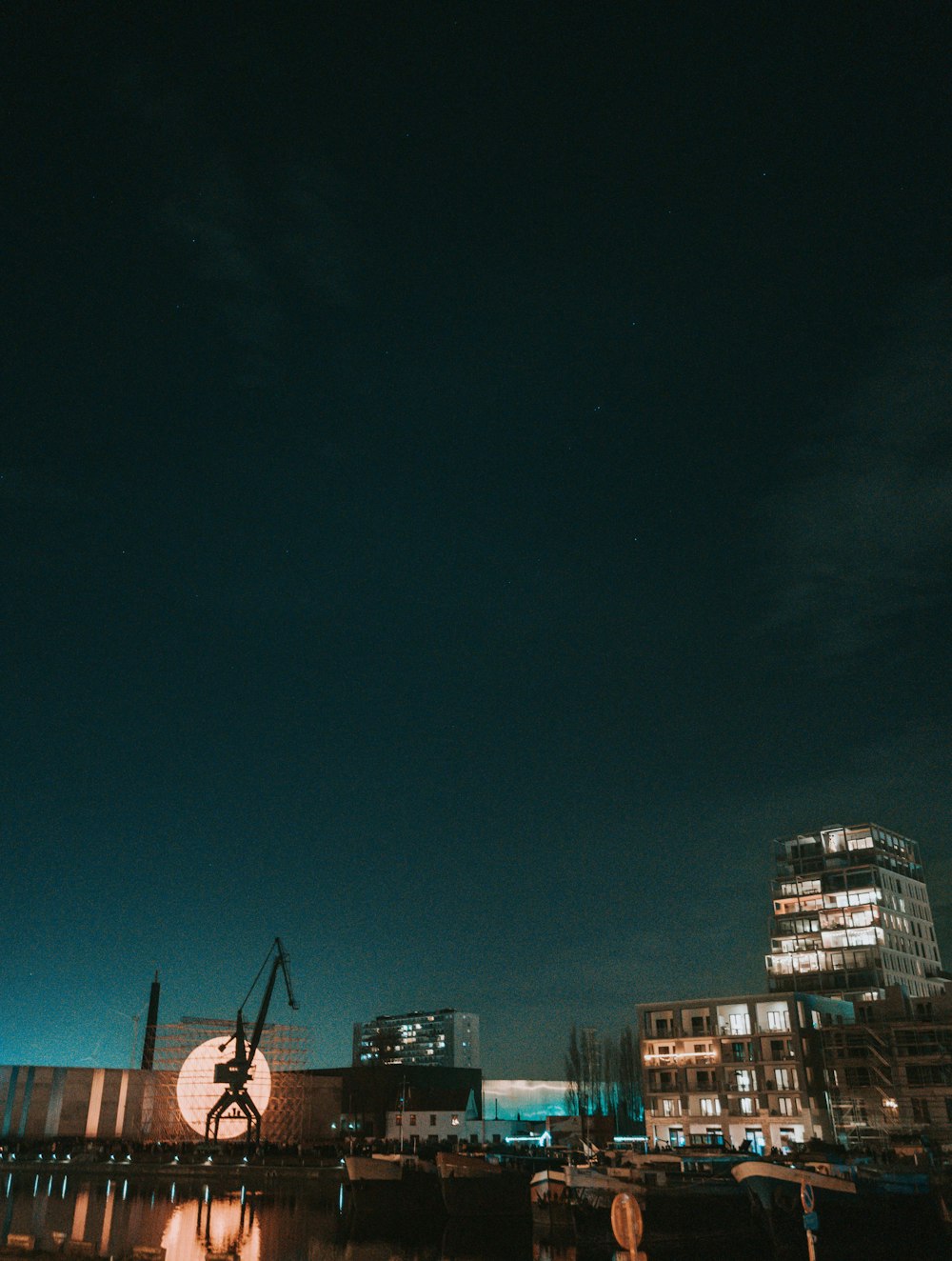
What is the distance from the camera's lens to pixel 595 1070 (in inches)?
6137

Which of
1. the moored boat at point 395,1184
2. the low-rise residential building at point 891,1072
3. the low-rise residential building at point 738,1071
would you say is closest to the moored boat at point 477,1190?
the moored boat at point 395,1184

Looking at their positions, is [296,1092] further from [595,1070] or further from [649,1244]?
[595,1070]

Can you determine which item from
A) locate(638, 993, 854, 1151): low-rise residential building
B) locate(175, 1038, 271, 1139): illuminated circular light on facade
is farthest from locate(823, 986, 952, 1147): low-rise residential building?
locate(175, 1038, 271, 1139): illuminated circular light on facade

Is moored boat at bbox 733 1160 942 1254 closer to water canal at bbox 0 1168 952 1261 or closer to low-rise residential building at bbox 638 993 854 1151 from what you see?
water canal at bbox 0 1168 952 1261

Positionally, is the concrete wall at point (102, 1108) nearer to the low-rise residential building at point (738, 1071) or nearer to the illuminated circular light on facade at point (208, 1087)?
the illuminated circular light on facade at point (208, 1087)

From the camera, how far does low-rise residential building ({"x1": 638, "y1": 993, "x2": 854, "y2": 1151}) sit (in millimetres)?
83938

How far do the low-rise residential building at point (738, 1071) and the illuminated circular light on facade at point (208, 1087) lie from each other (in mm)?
35247

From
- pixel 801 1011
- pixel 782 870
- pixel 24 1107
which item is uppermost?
pixel 782 870

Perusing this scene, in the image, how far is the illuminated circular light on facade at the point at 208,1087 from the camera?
81562 mm

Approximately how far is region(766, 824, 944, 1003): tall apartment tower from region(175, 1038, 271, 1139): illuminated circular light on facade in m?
68.1

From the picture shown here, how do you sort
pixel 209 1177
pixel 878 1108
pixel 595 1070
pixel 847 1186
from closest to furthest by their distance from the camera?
pixel 847 1186 < pixel 209 1177 < pixel 878 1108 < pixel 595 1070

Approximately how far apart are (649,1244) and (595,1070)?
11745 cm

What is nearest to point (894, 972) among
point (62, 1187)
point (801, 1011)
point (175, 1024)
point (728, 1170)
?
point (801, 1011)

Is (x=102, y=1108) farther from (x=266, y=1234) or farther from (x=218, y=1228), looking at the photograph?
(x=266, y=1234)
